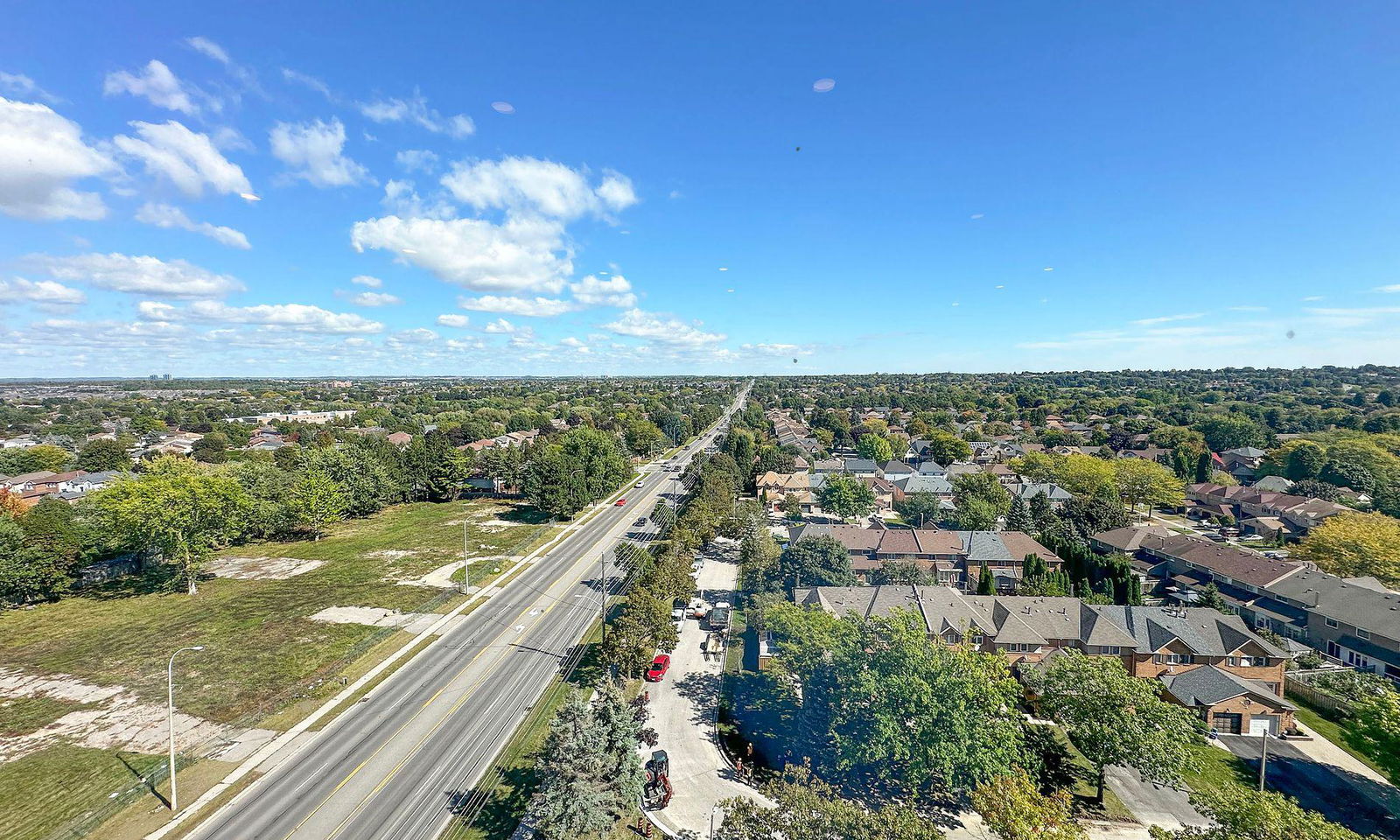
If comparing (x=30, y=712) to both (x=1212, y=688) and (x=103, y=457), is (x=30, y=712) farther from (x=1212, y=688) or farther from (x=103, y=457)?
(x=103, y=457)

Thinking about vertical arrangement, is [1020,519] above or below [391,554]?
above

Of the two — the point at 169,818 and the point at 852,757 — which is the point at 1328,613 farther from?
the point at 169,818

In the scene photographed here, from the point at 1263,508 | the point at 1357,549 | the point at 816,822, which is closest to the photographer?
the point at 816,822

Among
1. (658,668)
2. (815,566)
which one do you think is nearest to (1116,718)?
(815,566)

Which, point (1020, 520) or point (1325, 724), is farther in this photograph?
point (1020, 520)

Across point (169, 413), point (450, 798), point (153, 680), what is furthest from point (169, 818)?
point (169, 413)

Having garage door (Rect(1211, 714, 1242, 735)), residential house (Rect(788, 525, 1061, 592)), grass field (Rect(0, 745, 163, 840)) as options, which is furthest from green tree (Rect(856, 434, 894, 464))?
grass field (Rect(0, 745, 163, 840))
